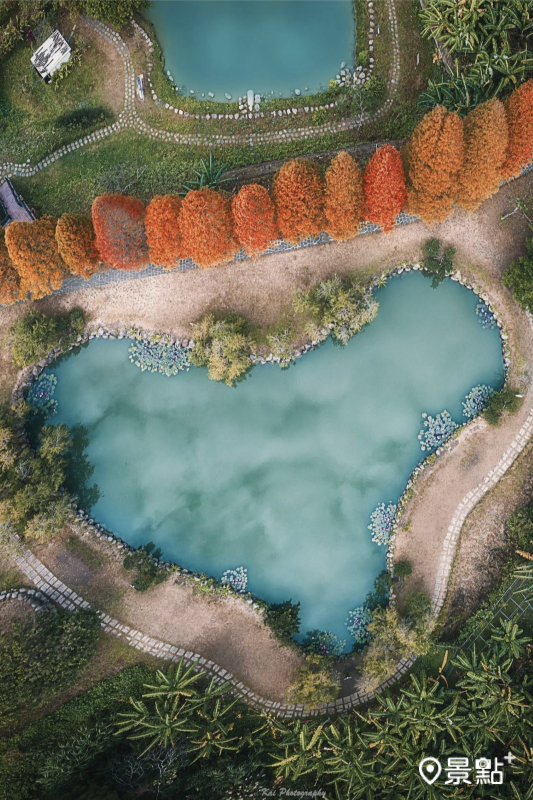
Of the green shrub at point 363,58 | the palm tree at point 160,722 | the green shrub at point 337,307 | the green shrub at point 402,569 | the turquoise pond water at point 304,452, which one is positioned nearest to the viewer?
the palm tree at point 160,722

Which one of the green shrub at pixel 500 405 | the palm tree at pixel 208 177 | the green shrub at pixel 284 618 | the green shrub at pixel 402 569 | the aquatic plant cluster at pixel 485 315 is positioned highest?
Result: the palm tree at pixel 208 177

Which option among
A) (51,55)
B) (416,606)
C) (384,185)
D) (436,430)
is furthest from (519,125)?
(51,55)

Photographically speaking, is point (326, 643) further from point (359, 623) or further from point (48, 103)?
point (48, 103)

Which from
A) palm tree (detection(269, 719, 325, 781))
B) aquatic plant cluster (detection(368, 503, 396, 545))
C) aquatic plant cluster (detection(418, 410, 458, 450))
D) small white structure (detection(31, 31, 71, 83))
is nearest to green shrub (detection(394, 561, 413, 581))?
aquatic plant cluster (detection(368, 503, 396, 545))

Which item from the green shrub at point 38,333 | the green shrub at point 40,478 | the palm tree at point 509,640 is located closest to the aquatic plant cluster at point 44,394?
the green shrub at point 40,478

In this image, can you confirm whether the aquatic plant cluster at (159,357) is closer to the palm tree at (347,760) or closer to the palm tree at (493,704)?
the palm tree at (347,760)

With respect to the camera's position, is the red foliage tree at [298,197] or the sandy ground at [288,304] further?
the sandy ground at [288,304]
